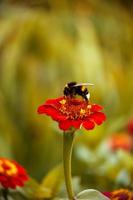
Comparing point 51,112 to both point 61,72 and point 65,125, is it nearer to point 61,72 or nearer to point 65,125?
point 65,125

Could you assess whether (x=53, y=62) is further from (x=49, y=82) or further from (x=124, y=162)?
(x=124, y=162)

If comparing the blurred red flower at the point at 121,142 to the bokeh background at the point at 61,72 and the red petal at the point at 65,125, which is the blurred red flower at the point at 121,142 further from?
the red petal at the point at 65,125

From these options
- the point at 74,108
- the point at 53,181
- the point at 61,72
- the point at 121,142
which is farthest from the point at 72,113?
the point at 61,72

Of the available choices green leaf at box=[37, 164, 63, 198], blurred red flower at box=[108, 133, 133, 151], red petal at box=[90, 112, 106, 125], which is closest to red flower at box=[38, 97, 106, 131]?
red petal at box=[90, 112, 106, 125]

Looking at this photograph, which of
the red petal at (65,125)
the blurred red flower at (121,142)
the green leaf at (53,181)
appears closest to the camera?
the red petal at (65,125)

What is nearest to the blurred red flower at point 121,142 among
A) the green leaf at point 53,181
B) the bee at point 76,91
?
the green leaf at point 53,181

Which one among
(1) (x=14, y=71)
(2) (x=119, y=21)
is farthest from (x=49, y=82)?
(2) (x=119, y=21)

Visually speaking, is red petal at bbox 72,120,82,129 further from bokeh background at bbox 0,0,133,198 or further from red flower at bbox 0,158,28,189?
bokeh background at bbox 0,0,133,198
